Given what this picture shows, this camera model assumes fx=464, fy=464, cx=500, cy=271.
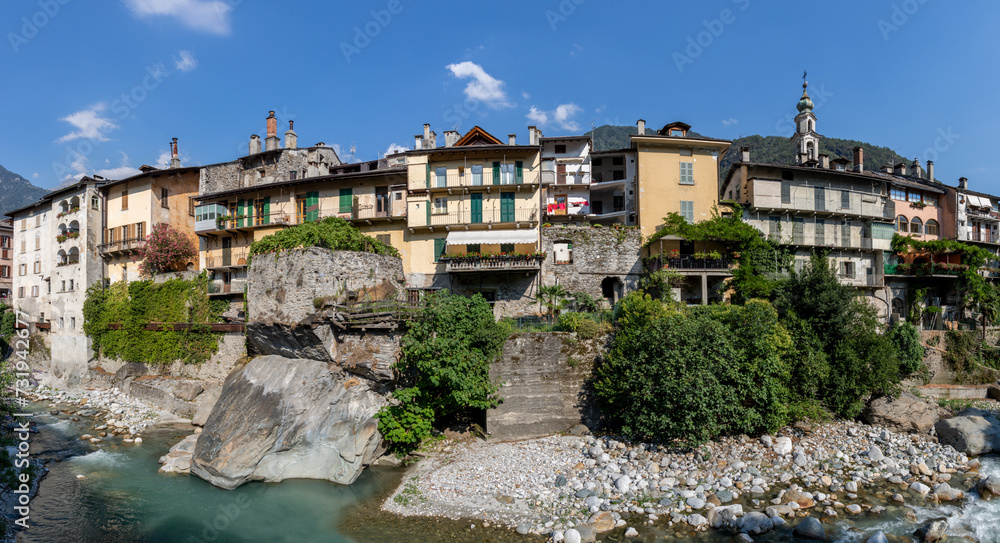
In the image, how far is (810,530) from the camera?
13.2m

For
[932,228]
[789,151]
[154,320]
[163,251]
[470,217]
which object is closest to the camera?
[470,217]

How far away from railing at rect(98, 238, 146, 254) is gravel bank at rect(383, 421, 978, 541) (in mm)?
31585

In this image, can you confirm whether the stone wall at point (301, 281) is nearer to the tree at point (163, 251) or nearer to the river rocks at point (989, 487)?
the tree at point (163, 251)

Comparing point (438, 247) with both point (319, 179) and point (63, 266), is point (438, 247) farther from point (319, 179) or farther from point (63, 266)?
point (63, 266)

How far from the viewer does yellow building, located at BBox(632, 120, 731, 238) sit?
32375 mm

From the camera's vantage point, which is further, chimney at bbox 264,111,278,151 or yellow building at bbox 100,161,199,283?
chimney at bbox 264,111,278,151

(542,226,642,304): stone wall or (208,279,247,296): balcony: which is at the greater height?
(542,226,642,304): stone wall

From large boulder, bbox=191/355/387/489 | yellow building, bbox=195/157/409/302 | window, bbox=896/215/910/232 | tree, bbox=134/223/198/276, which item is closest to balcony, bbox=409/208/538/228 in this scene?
yellow building, bbox=195/157/409/302

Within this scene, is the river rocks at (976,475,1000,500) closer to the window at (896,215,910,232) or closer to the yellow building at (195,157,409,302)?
the yellow building at (195,157,409,302)

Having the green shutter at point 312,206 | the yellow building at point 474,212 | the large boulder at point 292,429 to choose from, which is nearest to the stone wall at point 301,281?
the large boulder at point 292,429

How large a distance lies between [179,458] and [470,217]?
20.0 meters

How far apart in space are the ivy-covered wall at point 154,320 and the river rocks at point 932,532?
34523 mm

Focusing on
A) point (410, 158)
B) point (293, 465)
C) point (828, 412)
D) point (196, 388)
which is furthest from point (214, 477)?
point (828, 412)

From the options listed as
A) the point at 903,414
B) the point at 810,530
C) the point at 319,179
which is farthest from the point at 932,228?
the point at 319,179
